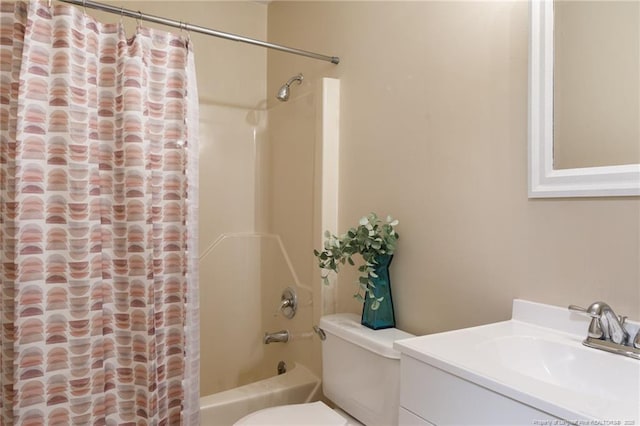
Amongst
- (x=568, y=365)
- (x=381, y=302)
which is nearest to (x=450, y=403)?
(x=568, y=365)

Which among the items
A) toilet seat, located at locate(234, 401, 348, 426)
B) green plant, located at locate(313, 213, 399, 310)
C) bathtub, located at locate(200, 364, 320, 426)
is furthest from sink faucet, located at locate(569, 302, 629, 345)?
bathtub, located at locate(200, 364, 320, 426)

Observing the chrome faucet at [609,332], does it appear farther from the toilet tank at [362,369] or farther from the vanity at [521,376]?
the toilet tank at [362,369]

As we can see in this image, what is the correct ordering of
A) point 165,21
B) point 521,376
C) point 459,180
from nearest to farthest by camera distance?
point 521,376 < point 459,180 < point 165,21

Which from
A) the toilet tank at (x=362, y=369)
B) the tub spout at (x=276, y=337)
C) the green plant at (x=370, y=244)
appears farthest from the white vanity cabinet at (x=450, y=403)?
the tub spout at (x=276, y=337)

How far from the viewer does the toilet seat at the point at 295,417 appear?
4.51ft

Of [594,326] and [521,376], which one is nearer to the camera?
[521,376]

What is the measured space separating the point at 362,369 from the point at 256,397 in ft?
1.90

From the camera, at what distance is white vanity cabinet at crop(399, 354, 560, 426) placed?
761 mm

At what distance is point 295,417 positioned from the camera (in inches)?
55.6

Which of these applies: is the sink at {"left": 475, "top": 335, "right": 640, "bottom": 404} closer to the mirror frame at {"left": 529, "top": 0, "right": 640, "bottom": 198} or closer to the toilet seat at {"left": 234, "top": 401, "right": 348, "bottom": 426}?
the mirror frame at {"left": 529, "top": 0, "right": 640, "bottom": 198}

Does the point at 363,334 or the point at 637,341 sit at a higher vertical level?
the point at 637,341

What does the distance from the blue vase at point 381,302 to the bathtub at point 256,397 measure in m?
0.52

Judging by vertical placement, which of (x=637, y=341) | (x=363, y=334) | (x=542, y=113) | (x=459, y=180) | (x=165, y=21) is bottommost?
(x=363, y=334)

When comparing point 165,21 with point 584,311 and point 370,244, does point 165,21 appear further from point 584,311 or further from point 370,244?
point 584,311
